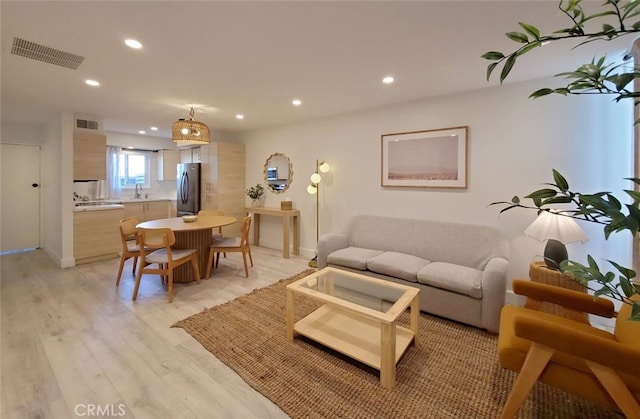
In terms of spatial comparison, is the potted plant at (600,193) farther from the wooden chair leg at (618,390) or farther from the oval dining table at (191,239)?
the oval dining table at (191,239)

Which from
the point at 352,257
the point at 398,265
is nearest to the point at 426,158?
the point at 398,265

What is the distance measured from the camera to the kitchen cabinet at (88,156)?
4.36 meters

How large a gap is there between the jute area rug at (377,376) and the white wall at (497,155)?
53.8 inches

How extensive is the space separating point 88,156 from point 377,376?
5.17 meters

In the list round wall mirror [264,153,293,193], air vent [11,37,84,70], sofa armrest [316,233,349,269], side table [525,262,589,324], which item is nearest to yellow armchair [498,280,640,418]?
side table [525,262,589,324]

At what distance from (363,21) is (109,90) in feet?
9.96

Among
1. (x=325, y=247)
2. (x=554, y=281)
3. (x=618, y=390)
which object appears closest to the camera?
(x=618, y=390)

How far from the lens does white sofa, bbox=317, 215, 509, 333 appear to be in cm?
255

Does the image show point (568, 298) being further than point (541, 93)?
Yes

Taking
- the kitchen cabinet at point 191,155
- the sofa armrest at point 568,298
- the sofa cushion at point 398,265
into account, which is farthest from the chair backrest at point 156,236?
the sofa armrest at point 568,298

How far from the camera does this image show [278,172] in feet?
17.6

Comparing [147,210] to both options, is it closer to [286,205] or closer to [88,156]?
[88,156]

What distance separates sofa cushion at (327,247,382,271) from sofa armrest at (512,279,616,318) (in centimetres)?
155

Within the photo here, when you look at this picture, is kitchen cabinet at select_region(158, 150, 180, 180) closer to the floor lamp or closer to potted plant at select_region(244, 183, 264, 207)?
potted plant at select_region(244, 183, 264, 207)
